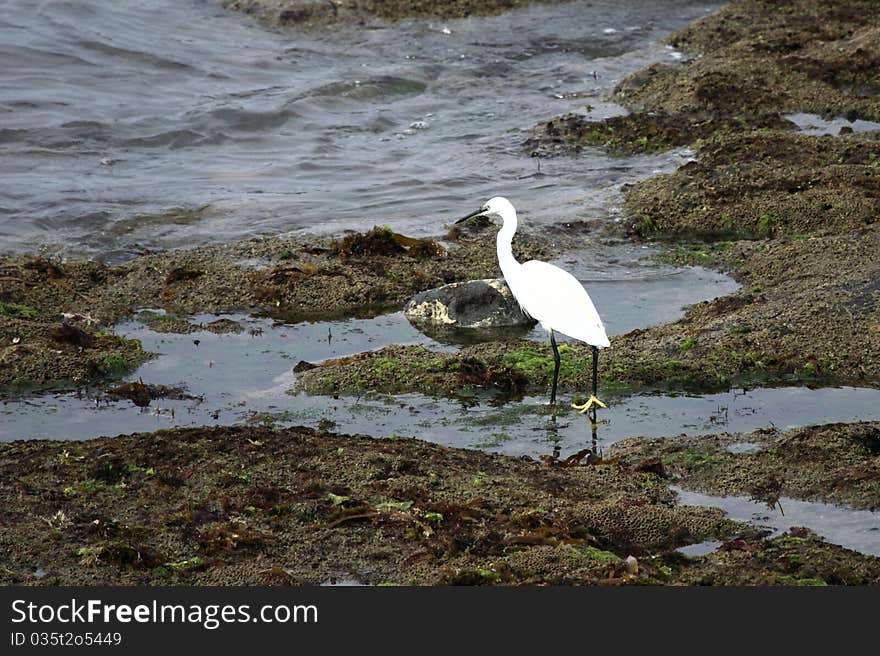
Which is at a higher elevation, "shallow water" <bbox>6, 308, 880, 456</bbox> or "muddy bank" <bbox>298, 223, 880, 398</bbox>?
"muddy bank" <bbox>298, 223, 880, 398</bbox>

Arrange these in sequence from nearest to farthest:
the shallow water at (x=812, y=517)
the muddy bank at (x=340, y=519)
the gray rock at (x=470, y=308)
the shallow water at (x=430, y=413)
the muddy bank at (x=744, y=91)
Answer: the muddy bank at (x=340, y=519), the shallow water at (x=812, y=517), the shallow water at (x=430, y=413), the gray rock at (x=470, y=308), the muddy bank at (x=744, y=91)

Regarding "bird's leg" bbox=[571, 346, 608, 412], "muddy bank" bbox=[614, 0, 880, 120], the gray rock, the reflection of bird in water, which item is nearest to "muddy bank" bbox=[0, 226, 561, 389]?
the gray rock

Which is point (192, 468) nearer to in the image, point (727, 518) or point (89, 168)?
point (727, 518)

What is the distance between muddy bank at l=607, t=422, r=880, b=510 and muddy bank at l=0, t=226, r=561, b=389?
155 inches

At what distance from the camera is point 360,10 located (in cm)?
2352

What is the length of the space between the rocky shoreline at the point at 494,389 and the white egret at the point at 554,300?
1.34 ft

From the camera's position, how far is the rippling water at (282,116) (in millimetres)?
14453

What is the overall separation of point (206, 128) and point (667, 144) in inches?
258

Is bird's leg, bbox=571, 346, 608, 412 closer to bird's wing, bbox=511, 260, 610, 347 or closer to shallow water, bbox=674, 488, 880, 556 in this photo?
bird's wing, bbox=511, 260, 610, 347

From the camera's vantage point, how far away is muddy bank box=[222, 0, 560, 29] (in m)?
23.2

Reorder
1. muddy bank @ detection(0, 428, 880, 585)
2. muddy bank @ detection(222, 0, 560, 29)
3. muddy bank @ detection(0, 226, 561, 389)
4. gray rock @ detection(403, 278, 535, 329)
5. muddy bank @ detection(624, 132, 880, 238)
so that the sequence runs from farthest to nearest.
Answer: muddy bank @ detection(222, 0, 560, 29)
muddy bank @ detection(624, 132, 880, 238)
gray rock @ detection(403, 278, 535, 329)
muddy bank @ detection(0, 226, 561, 389)
muddy bank @ detection(0, 428, 880, 585)

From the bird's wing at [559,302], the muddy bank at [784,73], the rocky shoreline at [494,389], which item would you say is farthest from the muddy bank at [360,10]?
the bird's wing at [559,302]

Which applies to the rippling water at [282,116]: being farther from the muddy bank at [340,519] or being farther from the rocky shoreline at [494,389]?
the muddy bank at [340,519]

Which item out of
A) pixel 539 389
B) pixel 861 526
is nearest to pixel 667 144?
pixel 539 389
